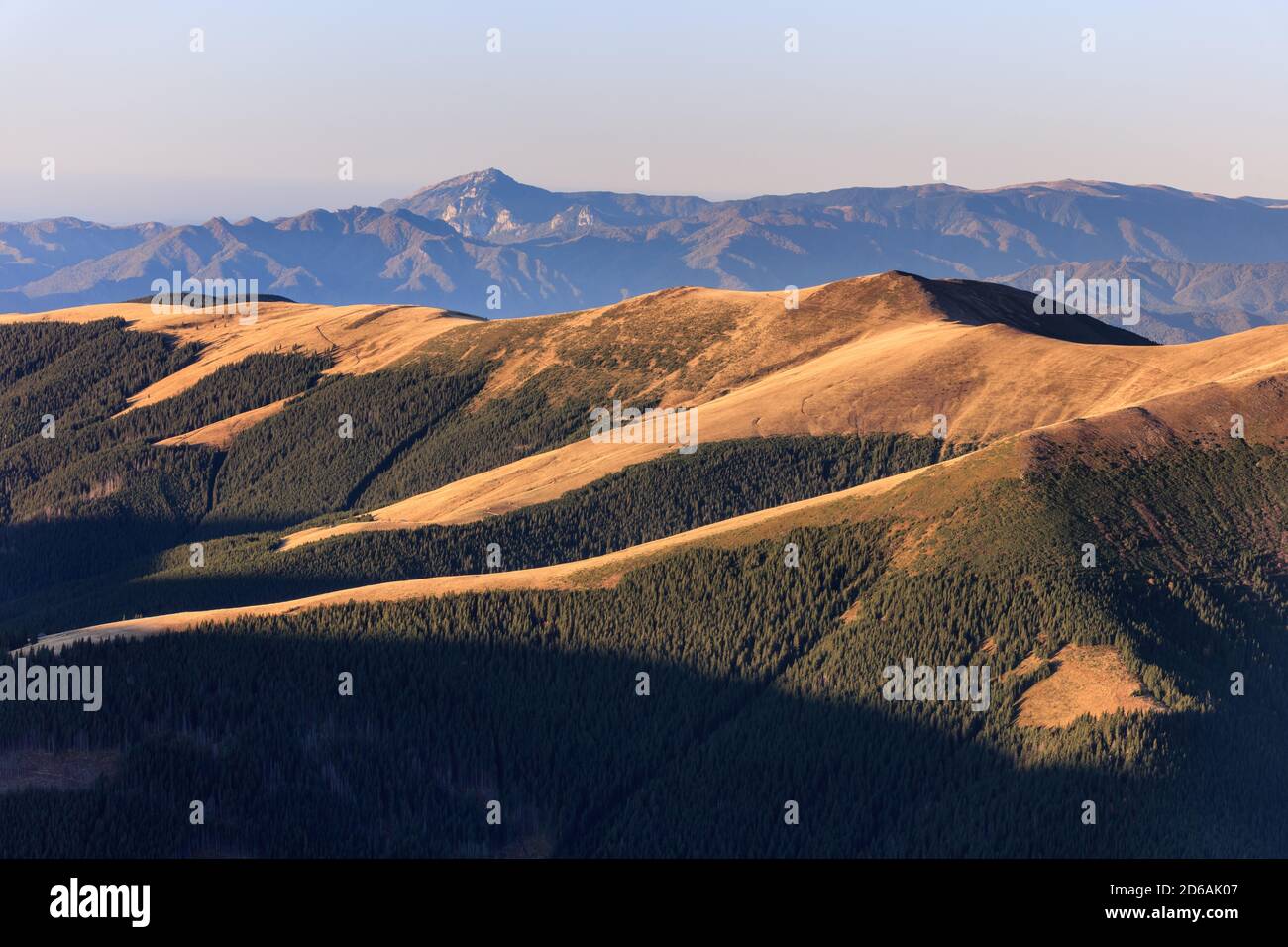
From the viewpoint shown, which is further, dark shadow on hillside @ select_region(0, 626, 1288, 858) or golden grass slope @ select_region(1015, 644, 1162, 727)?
golden grass slope @ select_region(1015, 644, 1162, 727)

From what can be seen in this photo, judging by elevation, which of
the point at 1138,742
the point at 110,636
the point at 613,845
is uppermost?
the point at 110,636

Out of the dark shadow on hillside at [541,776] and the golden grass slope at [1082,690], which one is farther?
the golden grass slope at [1082,690]

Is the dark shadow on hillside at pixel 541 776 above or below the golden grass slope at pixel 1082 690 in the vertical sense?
below

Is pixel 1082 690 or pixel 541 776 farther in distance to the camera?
pixel 541 776

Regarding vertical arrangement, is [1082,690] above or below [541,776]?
above

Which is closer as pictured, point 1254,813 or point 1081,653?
point 1254,813

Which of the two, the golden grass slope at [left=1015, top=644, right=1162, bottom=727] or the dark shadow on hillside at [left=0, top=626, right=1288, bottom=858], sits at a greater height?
the golden grass slope at [left=1015, top=644, right=1162, bottom=727]

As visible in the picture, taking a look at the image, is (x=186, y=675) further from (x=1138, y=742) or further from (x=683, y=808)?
(x=1138, y=742)

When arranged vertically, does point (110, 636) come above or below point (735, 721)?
above

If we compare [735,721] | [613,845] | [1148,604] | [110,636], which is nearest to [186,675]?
[110,636]
